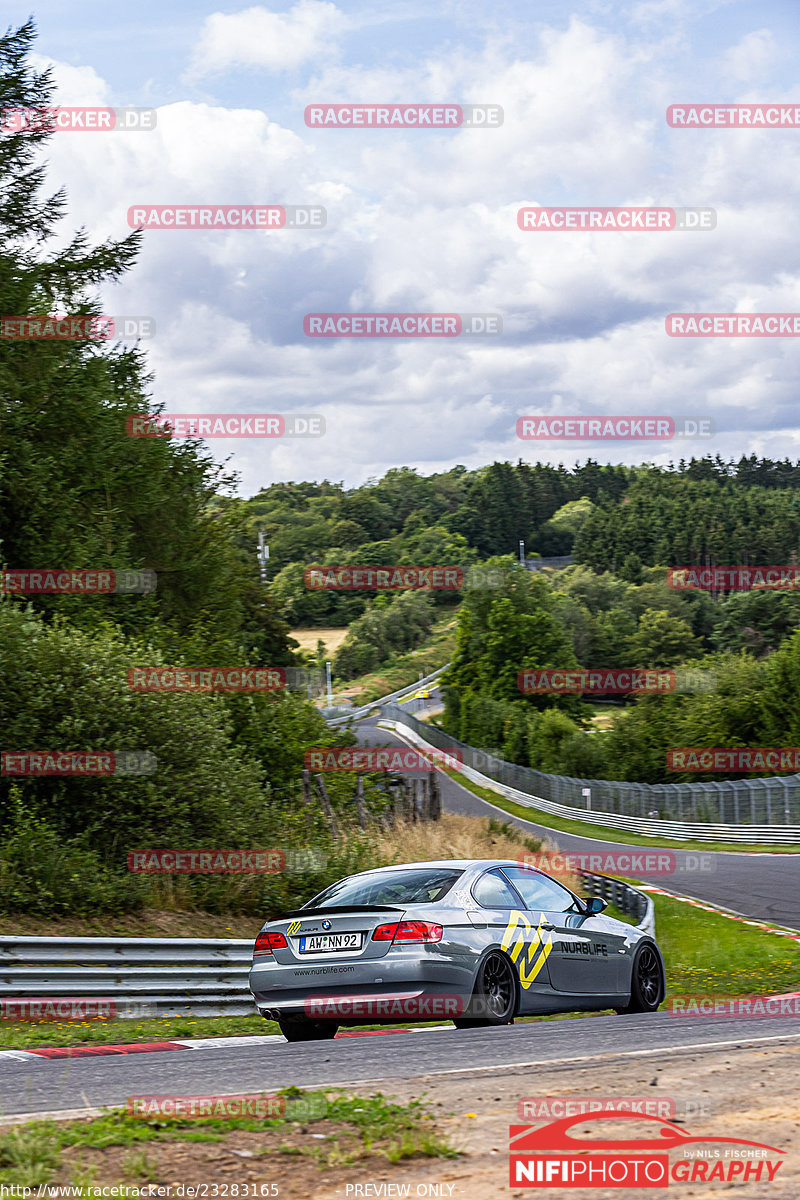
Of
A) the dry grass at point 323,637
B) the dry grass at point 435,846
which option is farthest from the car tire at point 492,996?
the dry grass at point 323,637

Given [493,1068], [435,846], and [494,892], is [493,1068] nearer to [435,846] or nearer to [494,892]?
[494,892]

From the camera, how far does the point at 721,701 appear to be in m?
62.4

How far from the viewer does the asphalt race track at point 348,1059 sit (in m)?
5.90

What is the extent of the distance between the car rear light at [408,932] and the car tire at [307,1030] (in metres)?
0.99

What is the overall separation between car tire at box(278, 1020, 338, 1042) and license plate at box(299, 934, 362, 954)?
617mm

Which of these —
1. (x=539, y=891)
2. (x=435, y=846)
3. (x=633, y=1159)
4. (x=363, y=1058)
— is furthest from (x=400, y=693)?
(x=633, y=1159)

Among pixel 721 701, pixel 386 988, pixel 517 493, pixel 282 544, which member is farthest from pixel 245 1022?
pixel 517 493

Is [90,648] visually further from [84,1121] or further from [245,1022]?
[84,1121]

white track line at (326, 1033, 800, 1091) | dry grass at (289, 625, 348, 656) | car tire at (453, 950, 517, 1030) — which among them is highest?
dry grass at (289, 625, 348, 656)

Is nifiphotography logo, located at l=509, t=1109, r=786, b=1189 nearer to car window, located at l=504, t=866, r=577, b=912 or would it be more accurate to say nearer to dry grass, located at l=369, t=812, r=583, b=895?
car window, located at l=504, t=866, r=577, b=912

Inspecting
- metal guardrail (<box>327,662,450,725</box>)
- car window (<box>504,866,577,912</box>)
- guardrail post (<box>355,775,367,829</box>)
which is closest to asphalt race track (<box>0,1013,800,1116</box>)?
car window (<box>504,866,577,912</box>)

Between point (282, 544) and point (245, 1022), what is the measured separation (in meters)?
133

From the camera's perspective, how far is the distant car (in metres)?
8.49

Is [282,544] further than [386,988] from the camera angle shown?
Yes
